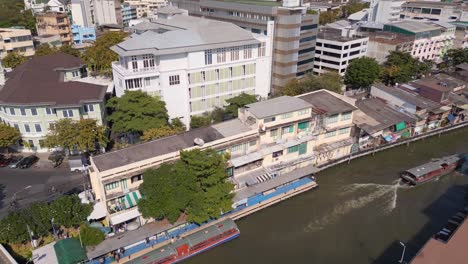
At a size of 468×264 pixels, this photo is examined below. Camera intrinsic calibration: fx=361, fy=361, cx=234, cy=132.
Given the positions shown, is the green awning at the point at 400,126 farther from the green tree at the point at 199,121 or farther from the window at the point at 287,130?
the green tree at the point at 199,121

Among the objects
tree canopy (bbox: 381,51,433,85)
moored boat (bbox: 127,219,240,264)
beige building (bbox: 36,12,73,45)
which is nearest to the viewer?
moored boat (bbox: 127,219,240,264)

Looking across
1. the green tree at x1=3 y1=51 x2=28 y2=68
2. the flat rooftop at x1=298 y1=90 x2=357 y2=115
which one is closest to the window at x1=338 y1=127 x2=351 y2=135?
the flat rooftop at x1=298 y1=90 x2=357 y2=115

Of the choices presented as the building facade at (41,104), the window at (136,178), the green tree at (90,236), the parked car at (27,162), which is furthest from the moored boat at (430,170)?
the parked car at (27,162)

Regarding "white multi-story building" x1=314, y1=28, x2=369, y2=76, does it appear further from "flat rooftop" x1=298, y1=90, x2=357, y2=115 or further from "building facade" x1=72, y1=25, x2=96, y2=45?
"building facade" x1=72, y1=25, x2=96, y2=45

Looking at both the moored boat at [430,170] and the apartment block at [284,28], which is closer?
Result: the moored boat at [430,170]

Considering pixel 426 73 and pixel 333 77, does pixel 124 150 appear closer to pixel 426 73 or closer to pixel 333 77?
pixel 333 77

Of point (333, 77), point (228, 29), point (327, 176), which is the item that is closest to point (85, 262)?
point (327, 176)

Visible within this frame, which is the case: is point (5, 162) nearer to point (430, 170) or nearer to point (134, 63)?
point (134, 63)
